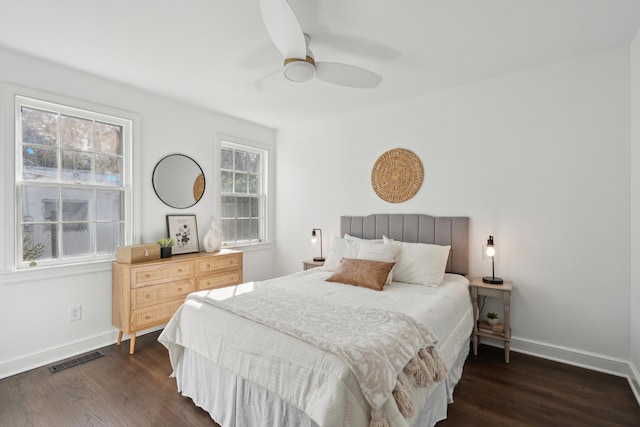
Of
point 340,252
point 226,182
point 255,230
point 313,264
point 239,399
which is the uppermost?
point 226,182

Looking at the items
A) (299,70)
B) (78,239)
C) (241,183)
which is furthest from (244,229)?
(299,70)

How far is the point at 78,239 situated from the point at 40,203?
445mm

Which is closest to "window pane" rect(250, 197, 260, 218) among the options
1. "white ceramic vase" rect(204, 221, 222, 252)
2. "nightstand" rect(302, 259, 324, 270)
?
"white ceramic vase" rect(204, 221, 222, 252)

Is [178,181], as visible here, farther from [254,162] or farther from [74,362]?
[74,362]

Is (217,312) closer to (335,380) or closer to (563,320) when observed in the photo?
(335,380)

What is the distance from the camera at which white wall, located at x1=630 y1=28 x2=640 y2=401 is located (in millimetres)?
2291

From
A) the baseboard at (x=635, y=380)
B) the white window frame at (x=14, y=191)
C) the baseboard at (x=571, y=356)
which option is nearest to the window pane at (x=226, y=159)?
the white window frame at (x=14, y=191)

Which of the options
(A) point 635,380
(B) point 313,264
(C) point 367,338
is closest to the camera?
(C) point 367,338

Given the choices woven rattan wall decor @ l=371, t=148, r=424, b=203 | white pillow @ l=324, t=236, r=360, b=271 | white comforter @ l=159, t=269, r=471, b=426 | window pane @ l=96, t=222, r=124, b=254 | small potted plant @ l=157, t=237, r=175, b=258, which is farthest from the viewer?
woven rattan wall decor @ l=371, t=148, r=424, b=203

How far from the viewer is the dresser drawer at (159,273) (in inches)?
115

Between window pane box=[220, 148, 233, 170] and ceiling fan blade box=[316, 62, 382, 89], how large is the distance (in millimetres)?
2441

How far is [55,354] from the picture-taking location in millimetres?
2793

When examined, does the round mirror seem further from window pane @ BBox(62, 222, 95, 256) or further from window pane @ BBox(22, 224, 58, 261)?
window pane @ BBox(22, 224, 58, 261)

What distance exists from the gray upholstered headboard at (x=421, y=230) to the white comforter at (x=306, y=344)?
39 centimetres
